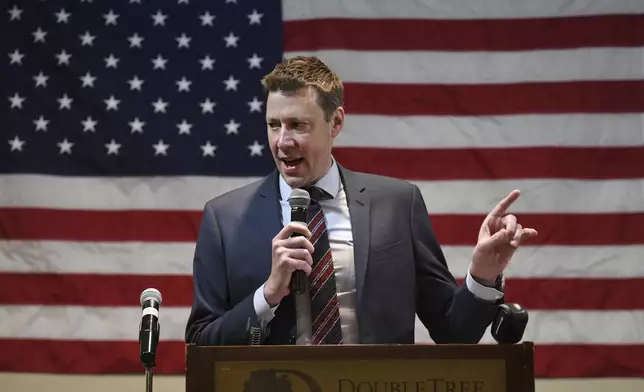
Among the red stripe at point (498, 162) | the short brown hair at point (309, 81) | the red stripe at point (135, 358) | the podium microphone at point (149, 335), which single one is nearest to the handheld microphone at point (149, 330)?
the podium microphone at point (149, 335)

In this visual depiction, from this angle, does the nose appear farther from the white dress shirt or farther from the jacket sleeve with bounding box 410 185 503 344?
the jacket sleeve with bounding box 410 185 503 344

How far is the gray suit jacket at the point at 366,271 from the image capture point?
7.13ft

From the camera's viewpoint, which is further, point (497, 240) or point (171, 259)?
point (171, 259)

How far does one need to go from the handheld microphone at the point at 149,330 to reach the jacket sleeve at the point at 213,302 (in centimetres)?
23

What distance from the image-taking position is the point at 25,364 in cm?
364

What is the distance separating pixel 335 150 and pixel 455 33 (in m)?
0.78

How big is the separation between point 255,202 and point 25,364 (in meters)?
1.86

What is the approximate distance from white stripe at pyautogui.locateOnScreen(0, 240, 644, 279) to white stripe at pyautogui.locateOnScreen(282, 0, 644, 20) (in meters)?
1.07

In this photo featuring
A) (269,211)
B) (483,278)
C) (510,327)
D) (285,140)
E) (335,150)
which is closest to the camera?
(510,327)

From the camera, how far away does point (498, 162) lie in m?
3.67

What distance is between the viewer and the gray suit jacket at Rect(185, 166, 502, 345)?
7.13 feet

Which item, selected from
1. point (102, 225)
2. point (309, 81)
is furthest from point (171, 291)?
point (309, 81)

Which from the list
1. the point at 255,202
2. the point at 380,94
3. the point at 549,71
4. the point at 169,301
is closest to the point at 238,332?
the point at 255,202

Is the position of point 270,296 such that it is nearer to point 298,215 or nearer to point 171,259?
point 298,215
